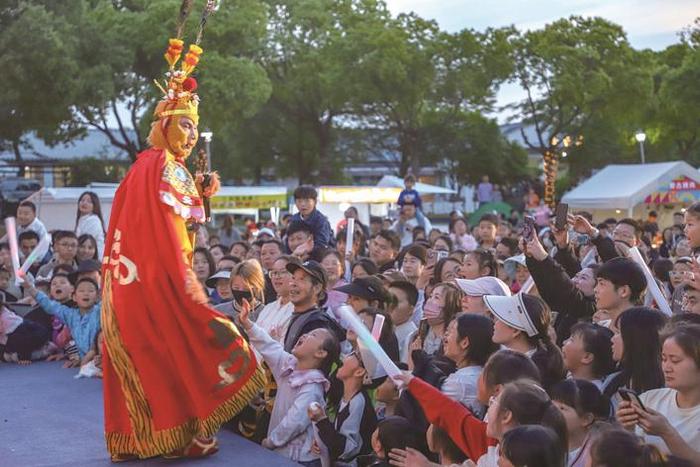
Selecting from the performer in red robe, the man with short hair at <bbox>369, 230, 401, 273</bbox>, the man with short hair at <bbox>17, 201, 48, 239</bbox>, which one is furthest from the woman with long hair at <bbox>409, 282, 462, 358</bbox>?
the man with short hair at <bbox>17, 201, 48, 239</bbox>

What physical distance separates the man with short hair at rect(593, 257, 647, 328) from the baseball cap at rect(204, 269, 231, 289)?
338 cm

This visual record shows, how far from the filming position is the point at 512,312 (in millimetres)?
4973

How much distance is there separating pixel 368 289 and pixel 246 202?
663 inches

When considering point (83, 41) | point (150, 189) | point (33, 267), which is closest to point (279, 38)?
point (83, 41)

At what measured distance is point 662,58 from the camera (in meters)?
40.2

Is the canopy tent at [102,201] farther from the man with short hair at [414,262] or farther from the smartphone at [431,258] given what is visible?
the man with short hair at [414,262]

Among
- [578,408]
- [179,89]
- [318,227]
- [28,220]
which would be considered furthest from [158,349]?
[28,220]

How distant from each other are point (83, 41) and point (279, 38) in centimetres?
1252

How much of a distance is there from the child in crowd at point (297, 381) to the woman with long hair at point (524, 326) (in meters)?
1.16

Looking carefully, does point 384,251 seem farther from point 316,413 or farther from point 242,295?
point 316,413

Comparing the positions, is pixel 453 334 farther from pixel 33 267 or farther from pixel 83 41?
pixel 83 41

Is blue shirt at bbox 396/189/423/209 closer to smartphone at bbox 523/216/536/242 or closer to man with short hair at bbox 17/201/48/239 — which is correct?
man with short hair at bbox 17/201/48/239

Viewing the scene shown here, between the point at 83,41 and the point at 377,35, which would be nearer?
the point at 83,41

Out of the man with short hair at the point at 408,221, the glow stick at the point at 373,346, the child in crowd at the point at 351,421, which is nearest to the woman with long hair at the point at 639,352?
the glow stick at the point at 373,346
